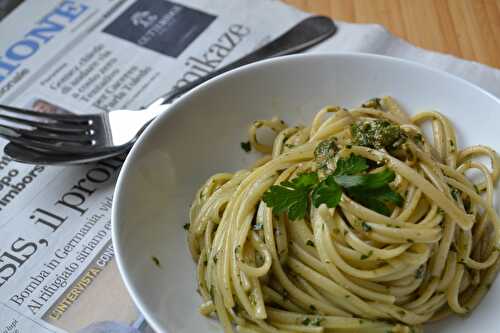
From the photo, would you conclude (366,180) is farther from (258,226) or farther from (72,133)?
(72,133)

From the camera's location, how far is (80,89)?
95.1 inches

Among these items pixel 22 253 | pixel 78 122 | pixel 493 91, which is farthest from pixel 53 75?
pixel 493 91

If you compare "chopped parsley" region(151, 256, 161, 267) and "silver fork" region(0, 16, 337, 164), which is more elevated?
"silver fork" region(0, 16, 337, 164)

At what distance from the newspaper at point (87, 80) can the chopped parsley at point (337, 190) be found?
0.66 metres

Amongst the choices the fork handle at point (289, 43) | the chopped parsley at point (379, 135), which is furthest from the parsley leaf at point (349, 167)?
the fork handle at point (289, 43)

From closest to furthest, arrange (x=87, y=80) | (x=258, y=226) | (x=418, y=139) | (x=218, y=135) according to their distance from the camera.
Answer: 1. (x=258, y=226)
2. (x=418, y=139)
3. (x=218, y=135)
4. (x=87, y=80)

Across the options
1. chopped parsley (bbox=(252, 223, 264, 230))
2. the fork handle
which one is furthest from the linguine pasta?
the fork handle

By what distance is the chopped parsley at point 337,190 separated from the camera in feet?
4.64

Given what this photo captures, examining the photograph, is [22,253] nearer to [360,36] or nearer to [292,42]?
[292,42]

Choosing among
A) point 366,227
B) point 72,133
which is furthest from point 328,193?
point 72,133

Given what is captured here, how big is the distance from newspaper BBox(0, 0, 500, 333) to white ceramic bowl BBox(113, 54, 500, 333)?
32cm

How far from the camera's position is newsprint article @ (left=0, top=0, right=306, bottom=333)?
5.91 ft

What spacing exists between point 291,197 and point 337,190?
0.12 metres

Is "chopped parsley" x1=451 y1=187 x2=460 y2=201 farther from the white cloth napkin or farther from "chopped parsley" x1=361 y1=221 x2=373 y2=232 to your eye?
the white cloth napkin
